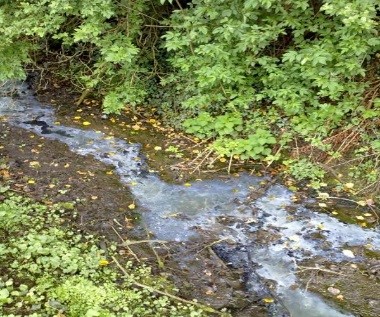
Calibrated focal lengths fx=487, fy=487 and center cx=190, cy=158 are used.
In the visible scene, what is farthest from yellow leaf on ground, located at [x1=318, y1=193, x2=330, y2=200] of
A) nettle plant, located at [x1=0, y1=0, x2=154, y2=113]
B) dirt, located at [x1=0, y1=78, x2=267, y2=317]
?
nettle plant, located at [x1=0, y1=0, x2=154, y2=113]

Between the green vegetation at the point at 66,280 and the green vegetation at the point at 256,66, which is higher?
the green vegetation at the point at 256,66

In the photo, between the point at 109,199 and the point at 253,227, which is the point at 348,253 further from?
the point at 109,199

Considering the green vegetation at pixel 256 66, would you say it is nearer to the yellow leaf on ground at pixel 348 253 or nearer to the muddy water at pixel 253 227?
the muddy water at pixel 253 227

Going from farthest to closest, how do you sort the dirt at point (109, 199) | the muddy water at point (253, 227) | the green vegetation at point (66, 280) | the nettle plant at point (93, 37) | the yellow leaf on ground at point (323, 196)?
the nettle plant at point (93, 37), the yellow leaf on ground at point (323, 196), the muddy water at point (253, 227), the dirt at point (109, 199), the green vegetation at point (66, 280)

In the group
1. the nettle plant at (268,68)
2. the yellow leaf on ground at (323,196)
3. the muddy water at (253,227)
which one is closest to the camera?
the muddy water at (253,227)

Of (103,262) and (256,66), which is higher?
(256,66)

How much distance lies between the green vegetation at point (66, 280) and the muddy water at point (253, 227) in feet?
2.68

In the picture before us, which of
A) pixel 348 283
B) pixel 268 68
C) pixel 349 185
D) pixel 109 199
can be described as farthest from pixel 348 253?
pixel 268 68

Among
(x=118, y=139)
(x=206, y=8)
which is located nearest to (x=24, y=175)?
(x=118, y=139)

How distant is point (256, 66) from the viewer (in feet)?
23.8

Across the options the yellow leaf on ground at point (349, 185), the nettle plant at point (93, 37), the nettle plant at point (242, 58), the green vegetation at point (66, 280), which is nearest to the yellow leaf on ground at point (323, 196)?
the yellow leaf on ground at point (349, 185)

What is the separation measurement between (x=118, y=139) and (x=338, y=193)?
340 centimetres

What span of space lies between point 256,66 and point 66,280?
14.5ft

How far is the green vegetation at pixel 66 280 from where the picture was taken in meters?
3.86
